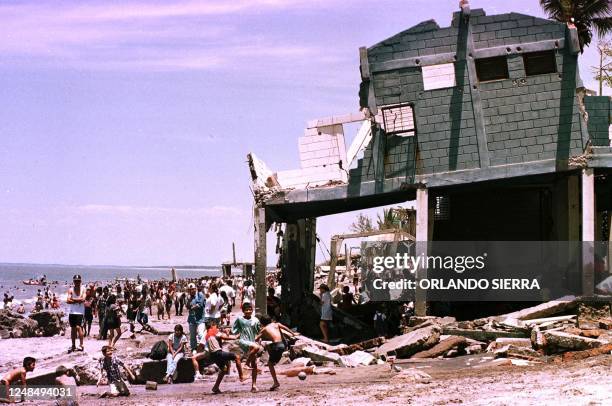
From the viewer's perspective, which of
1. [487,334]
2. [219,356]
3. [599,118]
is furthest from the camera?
[599,118]

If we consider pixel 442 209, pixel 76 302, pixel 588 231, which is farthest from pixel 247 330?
pixel 442 209

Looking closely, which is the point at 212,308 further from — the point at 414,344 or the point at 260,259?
the point at 414,344

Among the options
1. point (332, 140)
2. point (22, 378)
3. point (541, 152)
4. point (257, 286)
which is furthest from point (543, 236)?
point (22, 378)

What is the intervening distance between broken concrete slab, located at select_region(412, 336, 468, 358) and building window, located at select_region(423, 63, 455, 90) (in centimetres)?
697

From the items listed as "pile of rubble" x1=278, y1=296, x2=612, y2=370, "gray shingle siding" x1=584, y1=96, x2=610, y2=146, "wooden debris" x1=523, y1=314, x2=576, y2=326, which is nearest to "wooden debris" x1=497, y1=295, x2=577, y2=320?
"pile of rubble" x1=278, y1=296, x2=612, y2=370

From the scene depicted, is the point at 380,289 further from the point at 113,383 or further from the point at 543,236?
the point at 113,383

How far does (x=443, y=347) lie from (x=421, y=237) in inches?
200

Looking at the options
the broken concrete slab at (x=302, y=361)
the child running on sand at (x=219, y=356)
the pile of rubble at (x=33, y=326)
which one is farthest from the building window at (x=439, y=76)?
the pile of rubble at (x=33, y=326)

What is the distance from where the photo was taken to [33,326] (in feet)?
115

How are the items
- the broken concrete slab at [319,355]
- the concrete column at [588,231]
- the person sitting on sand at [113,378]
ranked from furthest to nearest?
the concrete column at [588,231] < the broken concrete slab at [319,355] < the person sitting on sand at [113,378]

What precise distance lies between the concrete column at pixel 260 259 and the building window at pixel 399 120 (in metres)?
3.77

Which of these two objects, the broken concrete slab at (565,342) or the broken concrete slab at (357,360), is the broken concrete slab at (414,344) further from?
the broken concrete slab at (565,342)

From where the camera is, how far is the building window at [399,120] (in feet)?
74.3

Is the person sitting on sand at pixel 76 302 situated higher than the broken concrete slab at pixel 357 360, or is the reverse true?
the person sitting on sand at pixel 76 302
